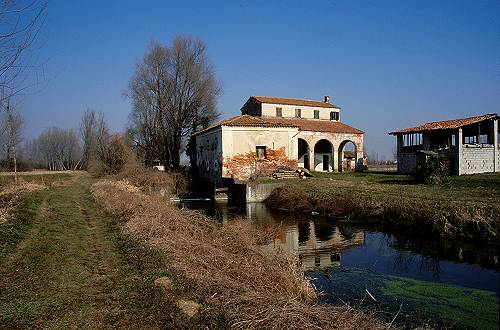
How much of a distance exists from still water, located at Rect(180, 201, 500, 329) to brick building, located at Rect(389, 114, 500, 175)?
12.9 meters

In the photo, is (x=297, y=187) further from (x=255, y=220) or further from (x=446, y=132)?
(x=446, y=132)

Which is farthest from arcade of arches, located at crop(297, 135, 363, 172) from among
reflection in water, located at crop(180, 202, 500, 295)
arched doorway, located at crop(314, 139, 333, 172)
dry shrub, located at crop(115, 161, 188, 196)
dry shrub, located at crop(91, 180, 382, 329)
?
dry shrub, located at crop(91, 180, 382, 329)

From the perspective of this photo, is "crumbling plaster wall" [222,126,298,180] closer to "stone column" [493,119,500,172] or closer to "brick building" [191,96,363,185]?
"brick building" [191,96,363,185]

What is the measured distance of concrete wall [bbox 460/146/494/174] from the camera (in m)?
26.4

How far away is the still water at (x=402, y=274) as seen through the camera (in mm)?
6145

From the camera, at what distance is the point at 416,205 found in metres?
13.9

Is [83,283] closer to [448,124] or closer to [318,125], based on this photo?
[448,124]

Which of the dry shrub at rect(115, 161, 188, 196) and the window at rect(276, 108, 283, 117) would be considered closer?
the dry shrub at rect(115, 161, 188, 196)

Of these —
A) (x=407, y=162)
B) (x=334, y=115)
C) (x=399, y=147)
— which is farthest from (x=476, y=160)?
(x=334, y=115)

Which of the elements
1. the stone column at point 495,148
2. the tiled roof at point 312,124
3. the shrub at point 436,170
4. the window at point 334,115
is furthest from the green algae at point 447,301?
the window at point 334,115

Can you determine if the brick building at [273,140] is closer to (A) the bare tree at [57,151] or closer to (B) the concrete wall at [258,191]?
(B) the concrete wall at [258,191]

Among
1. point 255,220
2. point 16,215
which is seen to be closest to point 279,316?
point 16,215

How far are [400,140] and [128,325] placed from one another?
33.6m

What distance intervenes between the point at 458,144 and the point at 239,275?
2461 cm
